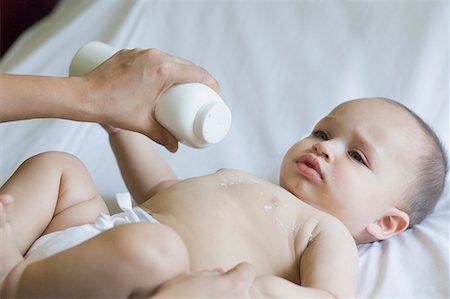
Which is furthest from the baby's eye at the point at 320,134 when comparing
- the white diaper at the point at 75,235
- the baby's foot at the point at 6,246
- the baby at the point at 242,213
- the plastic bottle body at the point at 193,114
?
the baby's foot at the point at 6,246

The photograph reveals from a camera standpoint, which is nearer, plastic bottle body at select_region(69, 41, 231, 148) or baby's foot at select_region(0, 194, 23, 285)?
baby's foot at select_region(0, 194, 23, 285)

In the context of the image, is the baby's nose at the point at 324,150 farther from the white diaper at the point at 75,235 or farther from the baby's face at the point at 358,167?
the white diaper at the point at 75,235

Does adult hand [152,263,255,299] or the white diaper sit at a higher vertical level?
adult hand [152,263,255,299]

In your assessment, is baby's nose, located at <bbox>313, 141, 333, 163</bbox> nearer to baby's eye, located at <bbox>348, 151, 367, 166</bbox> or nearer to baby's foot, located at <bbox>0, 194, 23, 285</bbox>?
baby's eye, located at <bbox>348, 151, 367, 166</bbox>

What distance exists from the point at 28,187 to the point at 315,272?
456 millimetres

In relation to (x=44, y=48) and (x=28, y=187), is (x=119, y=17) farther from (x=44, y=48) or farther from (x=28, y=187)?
(x=28, y=187)

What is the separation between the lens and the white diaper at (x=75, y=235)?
1016 millimetres

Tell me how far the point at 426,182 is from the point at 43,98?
694 millimetres

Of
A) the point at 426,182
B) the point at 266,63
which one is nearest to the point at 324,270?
the point at 426,182

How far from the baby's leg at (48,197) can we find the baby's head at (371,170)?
36cm

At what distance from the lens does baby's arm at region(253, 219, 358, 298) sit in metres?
1.00

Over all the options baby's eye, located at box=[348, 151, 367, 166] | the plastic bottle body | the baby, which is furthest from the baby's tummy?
baby's eye, located at box=[348, 151, 367, 166]

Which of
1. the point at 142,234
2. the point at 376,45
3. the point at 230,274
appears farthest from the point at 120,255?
the point at 376,45

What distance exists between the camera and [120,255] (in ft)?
2.81
